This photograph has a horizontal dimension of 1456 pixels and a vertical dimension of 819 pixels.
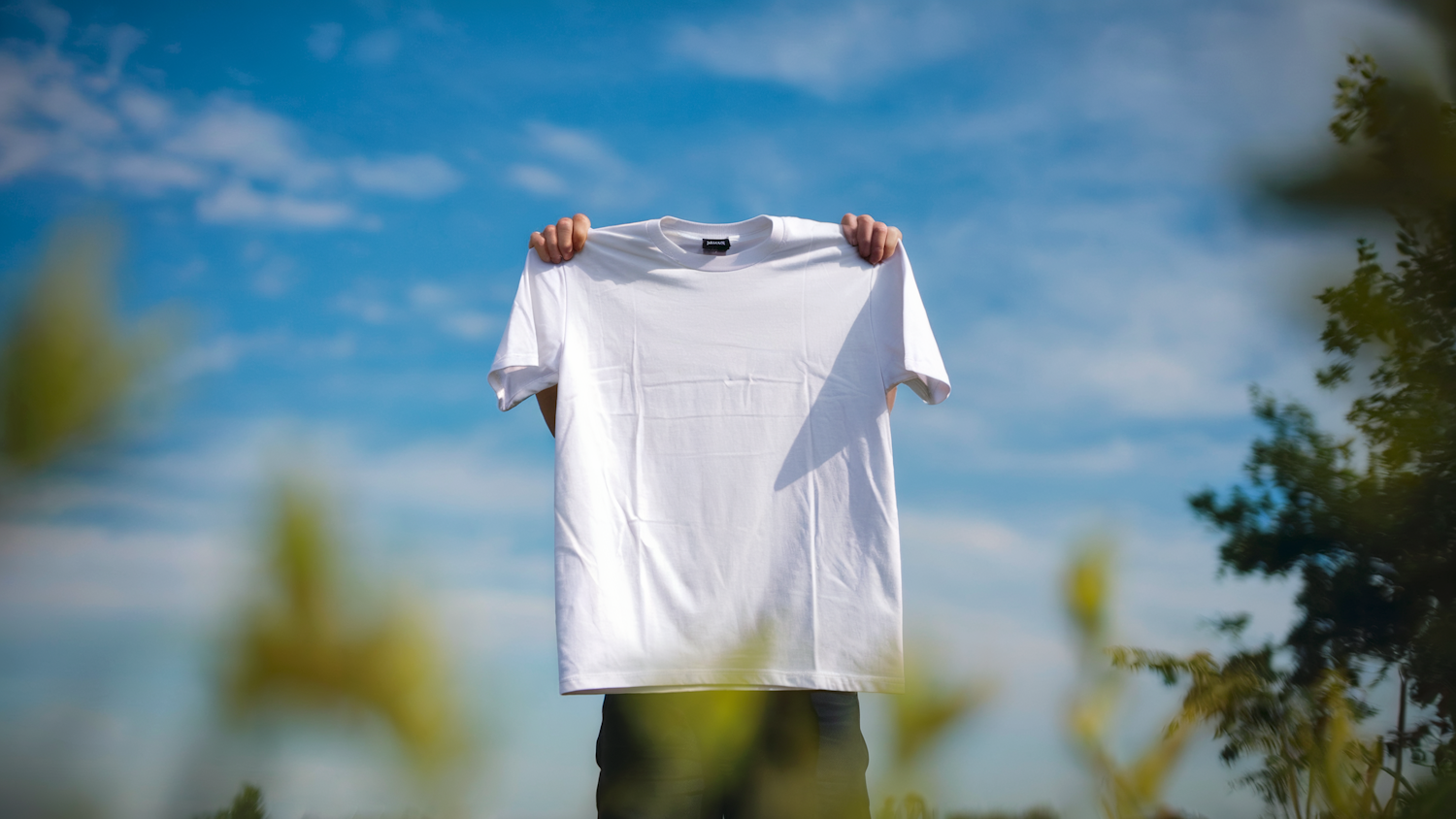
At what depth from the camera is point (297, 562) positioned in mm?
231

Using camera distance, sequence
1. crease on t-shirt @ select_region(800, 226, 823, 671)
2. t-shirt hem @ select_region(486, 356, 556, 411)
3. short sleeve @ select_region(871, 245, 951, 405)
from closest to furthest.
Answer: crease on t-shirt @ select_region(800, 226, 823, 671), short sleeve @ select_region(871, 245, 951, 405), t-shirt hem @ select_region(486, 356, 556, 411)

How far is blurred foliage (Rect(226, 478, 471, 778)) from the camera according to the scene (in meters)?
0.25

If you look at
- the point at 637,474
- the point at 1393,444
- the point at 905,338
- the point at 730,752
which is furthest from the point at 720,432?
the point at 730,752

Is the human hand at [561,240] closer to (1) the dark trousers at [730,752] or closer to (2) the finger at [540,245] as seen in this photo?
(2) the finger at [540,245]

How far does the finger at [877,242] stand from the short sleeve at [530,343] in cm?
91

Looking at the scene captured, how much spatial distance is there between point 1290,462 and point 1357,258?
2511 mm

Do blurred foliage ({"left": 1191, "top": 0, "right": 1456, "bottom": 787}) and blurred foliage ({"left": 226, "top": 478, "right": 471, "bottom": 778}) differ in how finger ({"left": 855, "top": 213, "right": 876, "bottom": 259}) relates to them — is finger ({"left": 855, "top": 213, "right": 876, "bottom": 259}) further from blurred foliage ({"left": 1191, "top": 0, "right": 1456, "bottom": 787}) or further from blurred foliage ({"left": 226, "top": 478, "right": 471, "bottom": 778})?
blurred foliage ({"left": 226, "top": 478, "right": 471, "bottom": 778})

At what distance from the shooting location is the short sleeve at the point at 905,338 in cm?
253

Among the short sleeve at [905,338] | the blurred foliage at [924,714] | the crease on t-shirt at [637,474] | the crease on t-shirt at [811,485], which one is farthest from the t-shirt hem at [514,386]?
the blurred foliage at [924,714]

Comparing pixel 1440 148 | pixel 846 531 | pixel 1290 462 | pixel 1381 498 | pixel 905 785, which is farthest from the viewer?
pixel 1290 462

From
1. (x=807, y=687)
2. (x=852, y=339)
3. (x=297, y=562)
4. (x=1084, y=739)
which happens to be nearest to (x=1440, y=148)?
(x=1084, y=739)

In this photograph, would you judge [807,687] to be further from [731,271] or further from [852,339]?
[731,271]

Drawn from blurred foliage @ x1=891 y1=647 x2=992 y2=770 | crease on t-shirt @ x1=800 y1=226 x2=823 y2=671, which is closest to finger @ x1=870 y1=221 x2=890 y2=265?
crease on t-shirt @ x1=800 y1=226 x2=823 y2=671

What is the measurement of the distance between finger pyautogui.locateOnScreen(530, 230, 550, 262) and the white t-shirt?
0.03 metres
